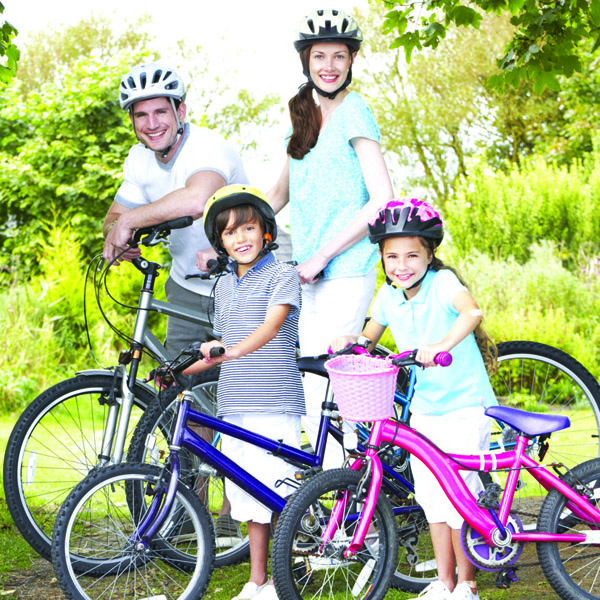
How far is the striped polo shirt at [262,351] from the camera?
3531mm

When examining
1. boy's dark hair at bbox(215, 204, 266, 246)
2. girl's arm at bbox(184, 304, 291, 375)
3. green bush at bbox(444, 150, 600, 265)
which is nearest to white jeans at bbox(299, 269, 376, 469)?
girl's arm at bbox(184, 304, 291, 375)

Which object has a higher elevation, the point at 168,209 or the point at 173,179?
the point at 173,179

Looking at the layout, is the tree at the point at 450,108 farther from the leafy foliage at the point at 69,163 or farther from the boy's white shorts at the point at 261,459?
the boy's white shorts at the point at 261,459

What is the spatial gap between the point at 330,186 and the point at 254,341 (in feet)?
2.90

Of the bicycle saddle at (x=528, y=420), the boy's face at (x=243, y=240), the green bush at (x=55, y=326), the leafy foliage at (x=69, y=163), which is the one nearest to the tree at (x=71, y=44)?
the leafy foliage at (x=69, y=163)

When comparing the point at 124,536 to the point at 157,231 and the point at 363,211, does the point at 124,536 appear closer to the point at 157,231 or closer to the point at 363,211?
the point at 157,231

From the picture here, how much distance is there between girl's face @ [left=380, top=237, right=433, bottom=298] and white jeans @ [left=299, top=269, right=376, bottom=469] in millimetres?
411

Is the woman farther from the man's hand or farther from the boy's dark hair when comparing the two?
the man's hand

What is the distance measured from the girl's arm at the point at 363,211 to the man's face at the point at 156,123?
1.05 meters

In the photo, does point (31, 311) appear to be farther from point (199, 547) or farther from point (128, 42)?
point (128, 42)

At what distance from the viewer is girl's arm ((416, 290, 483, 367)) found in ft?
9.98

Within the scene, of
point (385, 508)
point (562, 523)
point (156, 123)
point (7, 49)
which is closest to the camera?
point (385, 508)

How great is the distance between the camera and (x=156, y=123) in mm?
4285

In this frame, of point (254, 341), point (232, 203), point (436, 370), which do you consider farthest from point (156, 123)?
point (436, 370)
